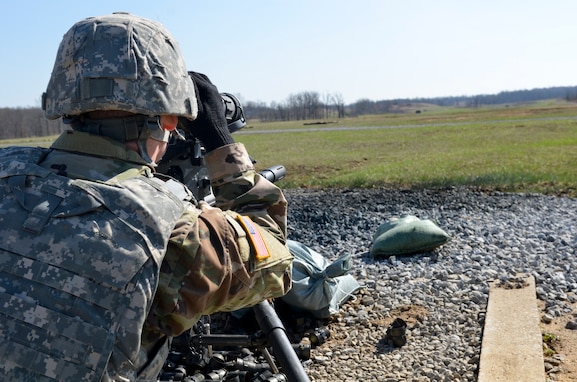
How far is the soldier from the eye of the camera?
1729mm

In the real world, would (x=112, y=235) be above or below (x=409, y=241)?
above

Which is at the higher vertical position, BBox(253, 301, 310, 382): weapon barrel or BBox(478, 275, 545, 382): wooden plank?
BBox(253, 301, 310, 382): weapon barrel

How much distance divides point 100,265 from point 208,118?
804 mm

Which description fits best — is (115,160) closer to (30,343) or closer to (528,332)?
(30,343)

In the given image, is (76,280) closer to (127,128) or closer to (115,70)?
(127,128)

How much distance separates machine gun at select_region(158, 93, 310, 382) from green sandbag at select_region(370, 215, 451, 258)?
2.83 m

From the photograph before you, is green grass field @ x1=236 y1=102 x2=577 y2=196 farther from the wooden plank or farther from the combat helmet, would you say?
the combat helmet

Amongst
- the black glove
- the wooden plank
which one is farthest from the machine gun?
the wooden plank

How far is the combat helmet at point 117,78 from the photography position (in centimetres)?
192

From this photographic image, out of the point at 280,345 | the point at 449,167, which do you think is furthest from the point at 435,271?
the point at 449,167

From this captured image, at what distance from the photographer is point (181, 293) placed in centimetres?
189

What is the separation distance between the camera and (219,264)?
1.91 meters

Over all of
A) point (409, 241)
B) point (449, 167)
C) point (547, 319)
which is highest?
point (409, 241)

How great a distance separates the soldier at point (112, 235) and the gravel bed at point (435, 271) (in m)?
2.60
